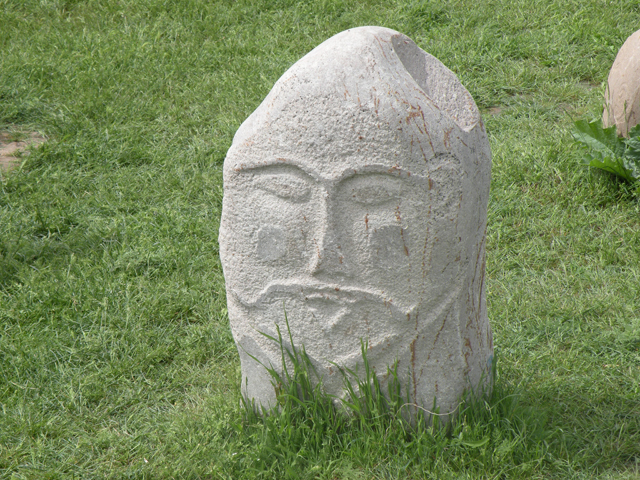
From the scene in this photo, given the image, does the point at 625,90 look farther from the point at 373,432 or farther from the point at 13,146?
the point at 13,146

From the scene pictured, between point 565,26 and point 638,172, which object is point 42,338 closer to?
point 638,172

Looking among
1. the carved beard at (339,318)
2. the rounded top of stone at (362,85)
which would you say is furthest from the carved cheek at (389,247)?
the rounded top of stone at (362,85)

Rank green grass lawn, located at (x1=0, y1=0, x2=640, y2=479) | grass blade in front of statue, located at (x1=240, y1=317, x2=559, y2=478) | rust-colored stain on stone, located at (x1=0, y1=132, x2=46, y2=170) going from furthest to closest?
rust-colored stain on stone, located at (x1=0, y1=132, x2=46, y2=170) < green grass lawn, located at (x1=0, y1=0, x2=640, y2=479) < grass blade in front of statue, located at (x1=240, y1=317, x2=559, y2=478)

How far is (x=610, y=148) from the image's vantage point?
13.3ft

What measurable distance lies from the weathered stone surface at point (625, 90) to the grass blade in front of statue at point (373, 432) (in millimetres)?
2285

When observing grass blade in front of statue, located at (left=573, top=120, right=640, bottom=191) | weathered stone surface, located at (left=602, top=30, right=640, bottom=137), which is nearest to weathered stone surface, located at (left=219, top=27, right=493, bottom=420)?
grass blade in front of statue, located at (left=573, top=120, right=640, bottom=191)

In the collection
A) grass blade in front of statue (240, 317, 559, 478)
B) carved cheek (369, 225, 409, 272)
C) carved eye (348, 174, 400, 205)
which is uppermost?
carved eye (348, 174, 400, 205)

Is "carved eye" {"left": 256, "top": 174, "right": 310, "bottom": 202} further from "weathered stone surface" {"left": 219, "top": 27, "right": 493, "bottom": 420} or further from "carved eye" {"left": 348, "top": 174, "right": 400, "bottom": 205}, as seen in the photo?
"carved eye" {"left": 348, "top": 174, "right": 400, "bottom": 205}

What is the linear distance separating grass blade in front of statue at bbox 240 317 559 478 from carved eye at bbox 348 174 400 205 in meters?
0.53

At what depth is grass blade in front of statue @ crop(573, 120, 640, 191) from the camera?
154 inches

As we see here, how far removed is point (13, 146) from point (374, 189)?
3.64m

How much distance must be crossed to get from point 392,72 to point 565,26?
13.3 ft

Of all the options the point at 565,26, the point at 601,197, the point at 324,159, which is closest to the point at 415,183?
the point at 324,159

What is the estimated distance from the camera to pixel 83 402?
2.96m
